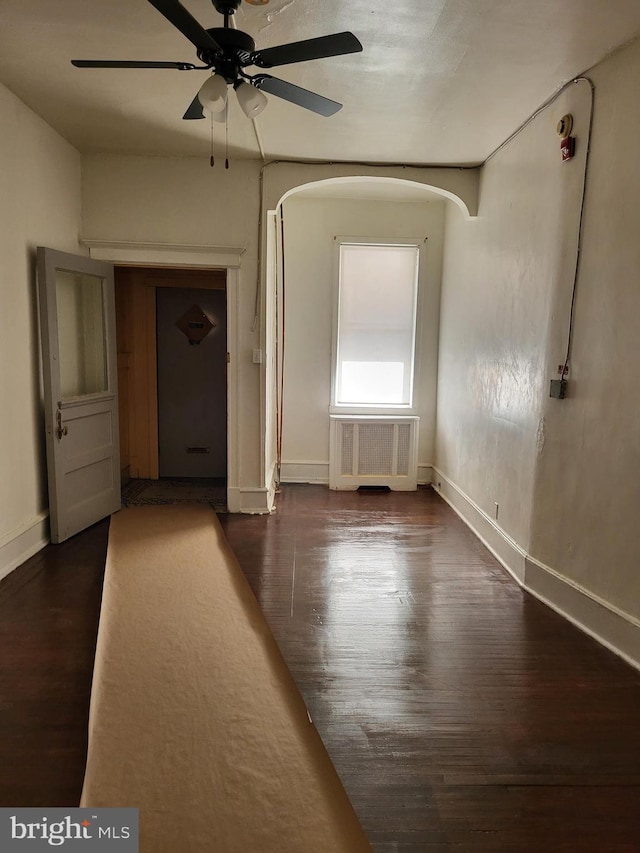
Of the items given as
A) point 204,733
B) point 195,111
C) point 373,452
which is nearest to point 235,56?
point 195,111

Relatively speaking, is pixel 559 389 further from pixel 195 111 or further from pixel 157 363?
pixel 157 363

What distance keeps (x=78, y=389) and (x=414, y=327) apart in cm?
334

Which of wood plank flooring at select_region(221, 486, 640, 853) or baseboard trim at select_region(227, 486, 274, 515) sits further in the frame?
baseboard trim at select_region(227, 486, 274, 515)

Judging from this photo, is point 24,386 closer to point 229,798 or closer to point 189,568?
point 189,568

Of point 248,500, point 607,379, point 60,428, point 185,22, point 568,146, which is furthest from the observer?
point 248,500

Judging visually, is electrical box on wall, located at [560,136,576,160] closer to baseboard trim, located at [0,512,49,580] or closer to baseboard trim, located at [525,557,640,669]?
baseboard trim, located at [525,557,640,669]

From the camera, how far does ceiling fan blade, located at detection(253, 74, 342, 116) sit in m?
2.30

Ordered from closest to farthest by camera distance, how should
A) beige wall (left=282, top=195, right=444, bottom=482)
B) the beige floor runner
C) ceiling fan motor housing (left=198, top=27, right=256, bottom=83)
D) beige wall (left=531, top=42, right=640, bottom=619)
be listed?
the beige floor runner < ceiling fan motor housing (left=198, top=27, right=256, bottom=83) < beige wall (left=531, top=42, right=640, bottom=619) < beige wall (left=282, top=195, right=444, bottom=482)

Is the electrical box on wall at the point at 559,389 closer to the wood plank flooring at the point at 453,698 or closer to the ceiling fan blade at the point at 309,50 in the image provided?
the wood plank flooring at the point at 453,698

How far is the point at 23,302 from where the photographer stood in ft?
11.7

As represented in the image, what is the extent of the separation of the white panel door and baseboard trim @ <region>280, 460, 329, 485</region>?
1.81 m

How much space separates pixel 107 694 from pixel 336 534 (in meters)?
2.33

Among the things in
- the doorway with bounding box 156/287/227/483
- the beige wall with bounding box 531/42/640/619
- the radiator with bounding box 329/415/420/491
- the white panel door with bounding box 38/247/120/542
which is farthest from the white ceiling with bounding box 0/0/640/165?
the radiator with bounding box 329/415/420/491

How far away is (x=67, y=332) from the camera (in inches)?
162
